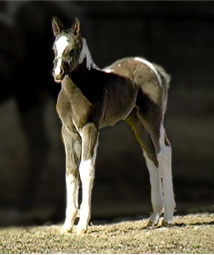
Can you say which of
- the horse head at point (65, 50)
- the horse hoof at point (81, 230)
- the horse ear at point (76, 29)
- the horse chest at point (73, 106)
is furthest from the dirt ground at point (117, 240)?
the horse ear at point (76, 29)

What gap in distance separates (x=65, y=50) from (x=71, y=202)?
2.19 feet

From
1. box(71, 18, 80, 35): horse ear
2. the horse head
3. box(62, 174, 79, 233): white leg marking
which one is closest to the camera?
the horse head

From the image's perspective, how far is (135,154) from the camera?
7.88 m

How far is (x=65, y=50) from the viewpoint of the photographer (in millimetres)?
4121

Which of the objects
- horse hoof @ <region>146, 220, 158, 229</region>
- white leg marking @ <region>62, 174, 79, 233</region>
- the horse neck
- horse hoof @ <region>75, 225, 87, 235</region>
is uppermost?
the horse neck

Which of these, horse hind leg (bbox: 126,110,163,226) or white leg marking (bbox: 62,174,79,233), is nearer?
white leg marking (bbox: 62,174,79,233)

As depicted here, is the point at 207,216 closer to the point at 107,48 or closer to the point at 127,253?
the point at 127,253

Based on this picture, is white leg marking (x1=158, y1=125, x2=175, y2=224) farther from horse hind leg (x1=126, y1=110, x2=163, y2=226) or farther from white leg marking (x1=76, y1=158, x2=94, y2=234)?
white leg marking (x1=76, y1=158, x2=94, y2=234)

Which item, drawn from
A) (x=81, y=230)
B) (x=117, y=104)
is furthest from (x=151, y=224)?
(x=117, y=104)

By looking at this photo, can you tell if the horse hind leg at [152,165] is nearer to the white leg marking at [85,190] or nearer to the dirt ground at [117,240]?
the dirt ground at [117,240]

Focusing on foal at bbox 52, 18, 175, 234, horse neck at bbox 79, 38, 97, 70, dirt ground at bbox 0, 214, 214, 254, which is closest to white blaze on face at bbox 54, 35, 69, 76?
foal at bbox 52, 18, 175, 234

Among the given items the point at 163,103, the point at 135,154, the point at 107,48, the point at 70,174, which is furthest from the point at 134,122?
the point at 135,154

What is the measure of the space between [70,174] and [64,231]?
25 cm

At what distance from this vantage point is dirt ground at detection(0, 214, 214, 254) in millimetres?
4121
